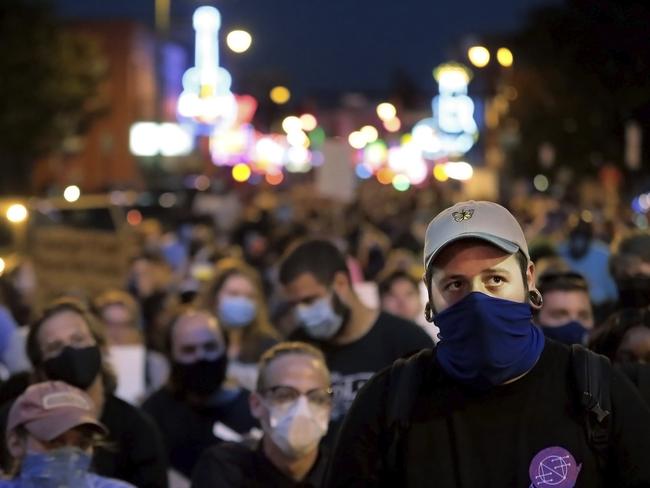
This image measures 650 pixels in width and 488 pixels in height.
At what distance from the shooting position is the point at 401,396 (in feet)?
11.5

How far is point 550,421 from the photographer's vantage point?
3422 millimetres

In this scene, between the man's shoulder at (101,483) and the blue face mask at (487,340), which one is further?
the man's shoulder at (101,483)

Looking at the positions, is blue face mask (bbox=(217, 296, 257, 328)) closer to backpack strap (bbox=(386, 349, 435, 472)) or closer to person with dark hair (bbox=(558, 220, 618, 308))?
person with dark hair (bbox=(558, 220, 618, 308))

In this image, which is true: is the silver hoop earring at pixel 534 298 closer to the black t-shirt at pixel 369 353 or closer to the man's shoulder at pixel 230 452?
the man's shoulder at pixel 230 452

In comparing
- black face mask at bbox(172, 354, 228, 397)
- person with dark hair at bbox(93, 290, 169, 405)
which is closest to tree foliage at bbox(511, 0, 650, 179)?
person with dark hair at bbox(93, 290, 169, 405)

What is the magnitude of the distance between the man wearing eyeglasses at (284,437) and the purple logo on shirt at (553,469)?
2207 millimetres

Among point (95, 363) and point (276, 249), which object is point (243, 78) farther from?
point (95, 363)

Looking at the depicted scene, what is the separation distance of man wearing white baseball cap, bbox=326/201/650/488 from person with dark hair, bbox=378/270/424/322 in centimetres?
688

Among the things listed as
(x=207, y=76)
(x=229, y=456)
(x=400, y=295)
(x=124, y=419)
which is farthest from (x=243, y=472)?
(x=207, y=76)

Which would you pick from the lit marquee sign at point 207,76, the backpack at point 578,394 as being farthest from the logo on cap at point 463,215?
the lit marquee sign at point 207,76

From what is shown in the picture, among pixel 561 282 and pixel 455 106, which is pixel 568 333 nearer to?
pixel 561 282

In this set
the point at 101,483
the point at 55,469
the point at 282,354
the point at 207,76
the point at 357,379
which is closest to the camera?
the point at 55,469

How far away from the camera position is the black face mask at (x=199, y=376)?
7.52 meters

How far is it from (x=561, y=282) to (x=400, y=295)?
11.0 ft
